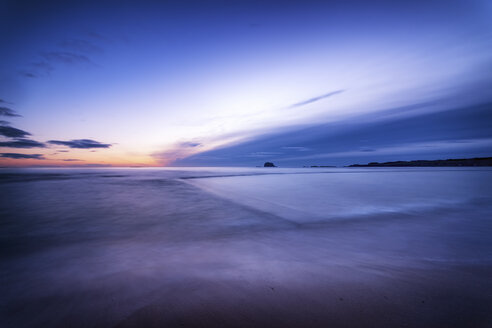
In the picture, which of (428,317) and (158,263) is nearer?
(428,317)

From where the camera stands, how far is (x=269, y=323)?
5.16 feet

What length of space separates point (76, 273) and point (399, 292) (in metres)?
3.55

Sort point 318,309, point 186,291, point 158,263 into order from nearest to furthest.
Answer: point 318,309
point 186,291
point 158,263

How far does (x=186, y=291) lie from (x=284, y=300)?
962 mm

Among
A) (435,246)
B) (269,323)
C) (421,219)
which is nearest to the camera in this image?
(269,323)

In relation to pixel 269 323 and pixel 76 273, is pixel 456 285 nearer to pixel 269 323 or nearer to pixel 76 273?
pixel 269 323

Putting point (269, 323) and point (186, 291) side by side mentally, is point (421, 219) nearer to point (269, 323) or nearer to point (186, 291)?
point (269, 323)

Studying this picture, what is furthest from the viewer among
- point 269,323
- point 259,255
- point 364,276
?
point 259,255

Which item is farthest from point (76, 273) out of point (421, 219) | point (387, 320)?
point (421, 219)

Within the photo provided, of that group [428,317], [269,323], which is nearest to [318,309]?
[269,323]

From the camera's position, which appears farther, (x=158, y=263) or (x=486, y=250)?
(x=486, y=250)

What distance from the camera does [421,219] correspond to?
4895mm

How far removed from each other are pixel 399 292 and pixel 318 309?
89 cm

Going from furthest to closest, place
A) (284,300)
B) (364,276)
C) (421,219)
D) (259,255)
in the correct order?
1. (421,219)
2. (259,255)
3. (364,276)
4. (284,300)
